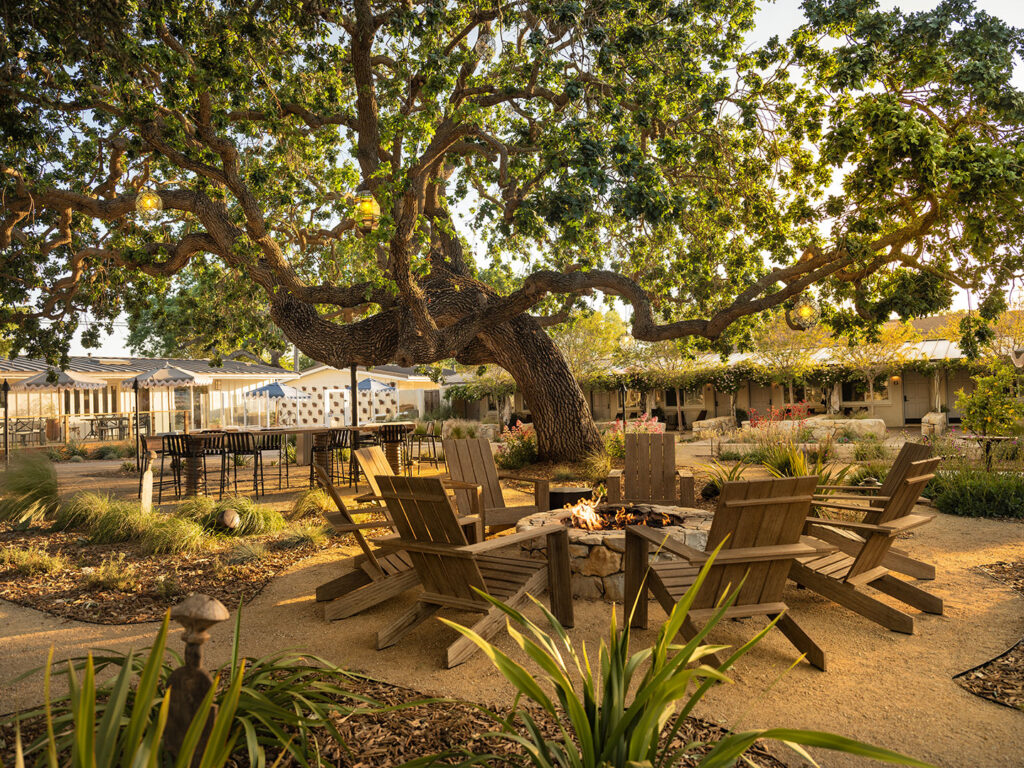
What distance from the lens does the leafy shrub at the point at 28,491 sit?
27.8ft

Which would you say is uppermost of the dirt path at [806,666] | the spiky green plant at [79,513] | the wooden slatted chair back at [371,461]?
the wooden slatted chair back at [371,461]

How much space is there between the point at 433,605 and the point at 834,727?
2520mm

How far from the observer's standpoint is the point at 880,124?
684 centimetres

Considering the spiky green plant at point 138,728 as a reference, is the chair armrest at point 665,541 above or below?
below

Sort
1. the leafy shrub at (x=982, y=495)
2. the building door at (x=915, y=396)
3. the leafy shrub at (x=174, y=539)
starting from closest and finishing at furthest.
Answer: the leafy shrub at (x=174, y=539)
the leafy shrub at (x=982, y=495)
the building door at (x=915, y=396)

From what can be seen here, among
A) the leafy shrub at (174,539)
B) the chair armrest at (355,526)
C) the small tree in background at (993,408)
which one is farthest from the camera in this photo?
the small tree in background at (993,408)

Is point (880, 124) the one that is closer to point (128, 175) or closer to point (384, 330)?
point (384, 330)

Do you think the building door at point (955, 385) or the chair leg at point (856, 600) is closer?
the chair leg at point (856, 600)

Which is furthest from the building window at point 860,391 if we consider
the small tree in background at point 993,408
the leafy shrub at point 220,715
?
the leafy shrub at point 220,715

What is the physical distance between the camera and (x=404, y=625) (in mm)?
4473

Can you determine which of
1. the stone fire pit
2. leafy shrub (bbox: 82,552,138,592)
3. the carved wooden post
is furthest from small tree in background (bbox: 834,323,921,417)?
the carved wooden post

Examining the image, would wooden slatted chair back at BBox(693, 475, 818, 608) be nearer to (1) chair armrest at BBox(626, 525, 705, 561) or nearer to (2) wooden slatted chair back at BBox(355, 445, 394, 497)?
(1) chair armrest at BBox(626, 525, 705, 561)

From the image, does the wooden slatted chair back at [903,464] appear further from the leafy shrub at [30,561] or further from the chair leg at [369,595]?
the leafy shrub at [30,561]

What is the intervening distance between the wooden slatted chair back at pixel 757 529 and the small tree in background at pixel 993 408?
10.6 metres
